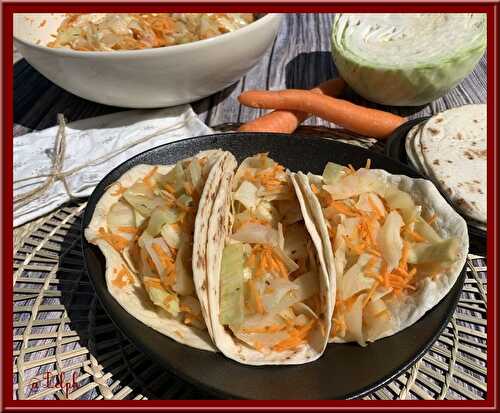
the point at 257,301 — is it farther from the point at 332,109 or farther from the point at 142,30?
the point at 142,30

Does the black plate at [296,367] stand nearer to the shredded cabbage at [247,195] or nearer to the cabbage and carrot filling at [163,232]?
the cabbage and carrot filling at [163,232]

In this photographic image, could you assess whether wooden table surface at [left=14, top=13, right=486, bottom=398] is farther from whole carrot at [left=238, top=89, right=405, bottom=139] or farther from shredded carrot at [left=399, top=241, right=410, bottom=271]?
shredded carrot at [left=399, top=241, right=410, bottom=271]

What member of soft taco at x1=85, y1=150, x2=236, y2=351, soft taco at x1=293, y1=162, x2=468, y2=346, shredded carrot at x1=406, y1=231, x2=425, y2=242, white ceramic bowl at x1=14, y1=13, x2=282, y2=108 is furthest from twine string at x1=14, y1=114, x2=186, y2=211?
shredded carrot at x1=406, y1=231, x2=425, y2=242

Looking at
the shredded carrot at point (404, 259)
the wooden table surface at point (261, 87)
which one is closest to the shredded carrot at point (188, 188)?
the shredded carrot at point (404, 259)

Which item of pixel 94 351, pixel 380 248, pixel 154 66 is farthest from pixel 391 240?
pixel 154 66

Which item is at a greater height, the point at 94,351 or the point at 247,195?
the point at 247,195

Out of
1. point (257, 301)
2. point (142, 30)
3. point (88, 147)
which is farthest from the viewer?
point (142, 30)

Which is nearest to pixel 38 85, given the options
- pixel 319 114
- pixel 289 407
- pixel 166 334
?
pixel 319 114
